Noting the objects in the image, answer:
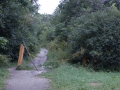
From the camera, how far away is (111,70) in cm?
1719

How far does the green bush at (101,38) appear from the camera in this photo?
17000 millimetres

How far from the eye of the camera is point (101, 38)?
1727cm

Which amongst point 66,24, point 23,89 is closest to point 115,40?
point 23,89

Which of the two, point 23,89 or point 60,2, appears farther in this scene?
point 60,2

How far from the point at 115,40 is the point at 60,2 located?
12.4m

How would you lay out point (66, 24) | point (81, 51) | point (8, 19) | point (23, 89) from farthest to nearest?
point (66, 24) < point (8, 19) < point (81, 51) < point (23, 89)

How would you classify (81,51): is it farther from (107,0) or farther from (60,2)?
(60,2)

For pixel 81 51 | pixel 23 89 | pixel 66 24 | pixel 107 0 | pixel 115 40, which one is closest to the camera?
pixel 23 89

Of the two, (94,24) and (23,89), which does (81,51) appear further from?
(23,89)

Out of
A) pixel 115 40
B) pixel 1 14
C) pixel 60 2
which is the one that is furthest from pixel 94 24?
pixel 60 2

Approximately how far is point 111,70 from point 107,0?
32.1 feet

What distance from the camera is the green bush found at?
17.0m

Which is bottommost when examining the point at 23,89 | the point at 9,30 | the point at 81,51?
the point at 23,89

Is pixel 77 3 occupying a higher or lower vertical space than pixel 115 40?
higher
